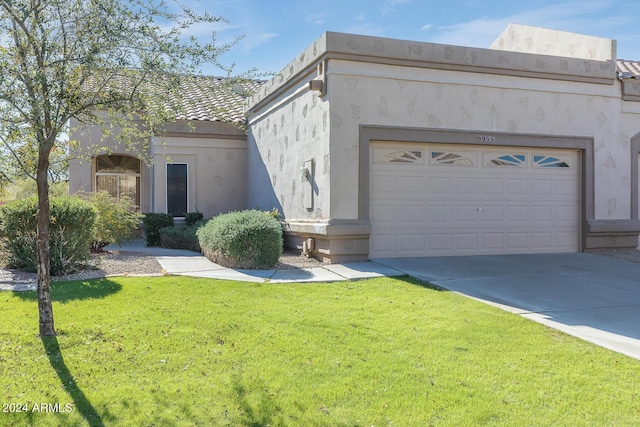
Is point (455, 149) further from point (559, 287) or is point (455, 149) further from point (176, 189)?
point (176, 189)

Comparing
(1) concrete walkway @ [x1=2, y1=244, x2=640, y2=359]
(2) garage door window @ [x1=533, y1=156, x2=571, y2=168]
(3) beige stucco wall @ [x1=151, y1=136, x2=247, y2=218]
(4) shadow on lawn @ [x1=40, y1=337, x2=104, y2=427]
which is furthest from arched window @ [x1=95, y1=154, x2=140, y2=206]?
(4) shadow on lawn @ [x1=40, y1=337, x2=104, y2=427]

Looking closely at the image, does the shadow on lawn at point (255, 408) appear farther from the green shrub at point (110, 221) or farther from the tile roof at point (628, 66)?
the tile roof at point (628, 66)

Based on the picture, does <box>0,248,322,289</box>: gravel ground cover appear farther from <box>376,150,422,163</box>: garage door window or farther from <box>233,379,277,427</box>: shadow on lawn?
<box>233,379,277,427</box>: shadow on lawn

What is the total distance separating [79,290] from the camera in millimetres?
7617

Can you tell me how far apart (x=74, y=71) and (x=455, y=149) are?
869 centimetres

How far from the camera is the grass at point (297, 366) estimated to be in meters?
4.00

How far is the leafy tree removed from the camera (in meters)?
5.05

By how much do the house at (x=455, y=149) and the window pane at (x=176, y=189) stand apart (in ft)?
15.3

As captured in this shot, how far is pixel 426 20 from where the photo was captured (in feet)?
38.4

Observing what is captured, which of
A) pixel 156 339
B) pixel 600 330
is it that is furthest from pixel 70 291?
pixel 600 330

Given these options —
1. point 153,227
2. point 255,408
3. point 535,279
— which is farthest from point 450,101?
point 153,227

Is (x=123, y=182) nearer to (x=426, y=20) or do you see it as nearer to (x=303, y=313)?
(x=426, y=20)

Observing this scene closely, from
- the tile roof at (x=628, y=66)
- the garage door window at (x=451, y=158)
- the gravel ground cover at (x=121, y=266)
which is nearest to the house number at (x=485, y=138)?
the garage door window at (x=451, y=158)

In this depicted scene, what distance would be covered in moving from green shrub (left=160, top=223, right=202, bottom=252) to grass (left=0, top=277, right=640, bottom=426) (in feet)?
20.9
